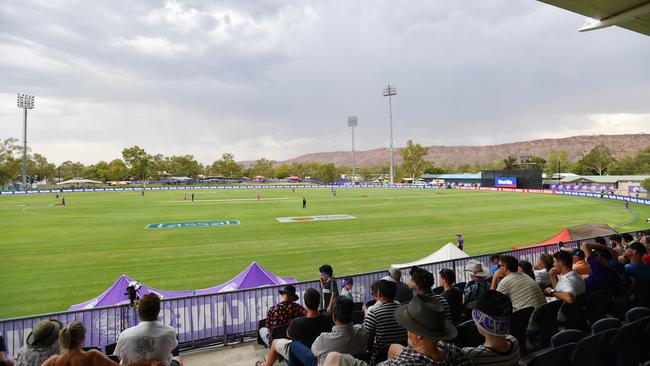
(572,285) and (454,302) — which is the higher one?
(572,285)

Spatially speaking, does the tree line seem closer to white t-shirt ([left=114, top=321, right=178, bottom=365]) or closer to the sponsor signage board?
the sponsor signage board

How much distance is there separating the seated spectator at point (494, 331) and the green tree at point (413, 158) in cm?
18006

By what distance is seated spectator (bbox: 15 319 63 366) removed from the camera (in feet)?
11.6

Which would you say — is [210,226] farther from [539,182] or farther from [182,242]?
[539,182]

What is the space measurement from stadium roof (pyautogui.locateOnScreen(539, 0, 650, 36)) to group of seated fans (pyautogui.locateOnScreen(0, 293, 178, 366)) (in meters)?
10.4

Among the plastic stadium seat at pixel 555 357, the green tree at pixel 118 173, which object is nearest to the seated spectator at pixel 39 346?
the plastic stadium seat at pixel 555 357

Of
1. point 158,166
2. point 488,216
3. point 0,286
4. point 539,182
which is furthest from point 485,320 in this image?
point 158,166

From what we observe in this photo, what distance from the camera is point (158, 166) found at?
189375 millimetres

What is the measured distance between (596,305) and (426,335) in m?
4.42

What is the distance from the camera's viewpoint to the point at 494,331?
3.01 meters

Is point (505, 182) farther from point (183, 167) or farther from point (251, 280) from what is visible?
point (183, 167)

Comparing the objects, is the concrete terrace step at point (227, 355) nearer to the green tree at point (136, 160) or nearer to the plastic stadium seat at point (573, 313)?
the plastic stadium seat at point (573, 313)

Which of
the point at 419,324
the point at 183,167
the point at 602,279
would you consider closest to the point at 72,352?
the point at 419,324

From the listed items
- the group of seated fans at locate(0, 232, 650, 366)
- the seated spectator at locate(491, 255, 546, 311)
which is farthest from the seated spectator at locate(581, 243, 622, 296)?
the seated spectator at locate(491, 255, 546, 311)
